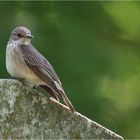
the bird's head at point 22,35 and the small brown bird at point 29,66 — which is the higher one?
the bird's head at point 22,35

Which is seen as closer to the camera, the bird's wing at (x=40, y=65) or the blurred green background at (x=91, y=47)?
the bird's wing at (x=40, y=65)

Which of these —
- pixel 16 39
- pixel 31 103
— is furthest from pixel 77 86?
→ pixel 31 103

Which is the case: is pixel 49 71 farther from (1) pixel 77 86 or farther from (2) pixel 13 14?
(2) pixel 13 14

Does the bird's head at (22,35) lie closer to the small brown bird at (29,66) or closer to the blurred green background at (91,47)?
the small brown bird at (29,66)

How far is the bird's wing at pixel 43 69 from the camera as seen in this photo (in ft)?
19.6

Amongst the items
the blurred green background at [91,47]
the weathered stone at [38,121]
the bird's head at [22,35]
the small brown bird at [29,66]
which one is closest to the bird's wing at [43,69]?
the small brown bird at [29,66]

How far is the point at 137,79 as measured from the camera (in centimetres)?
1196

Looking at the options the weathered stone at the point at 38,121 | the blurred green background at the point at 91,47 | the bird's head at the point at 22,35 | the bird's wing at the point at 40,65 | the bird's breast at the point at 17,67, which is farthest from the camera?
the blurred green background at the point at 91,47

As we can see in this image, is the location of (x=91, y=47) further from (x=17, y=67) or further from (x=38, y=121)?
(x=38, y=121)

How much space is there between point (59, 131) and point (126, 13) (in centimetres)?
694

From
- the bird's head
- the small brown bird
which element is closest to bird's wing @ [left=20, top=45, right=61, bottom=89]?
the small brown bird

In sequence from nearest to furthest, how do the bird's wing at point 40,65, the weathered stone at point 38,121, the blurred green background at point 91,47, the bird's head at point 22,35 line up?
the weathered stone at point 38,121 < the bird's wing at point 40,65 < the bird's head at point 22,35 < the blurred green background at point 91,47

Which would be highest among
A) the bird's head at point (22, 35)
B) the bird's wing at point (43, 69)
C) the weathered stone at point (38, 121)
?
the bird's head at point (22, 35)

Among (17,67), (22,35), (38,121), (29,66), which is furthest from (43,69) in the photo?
(38,121)
